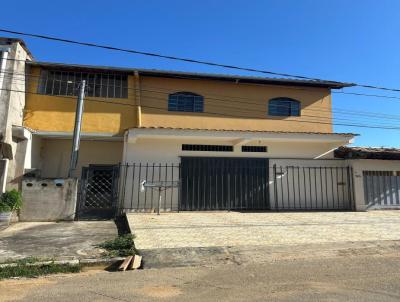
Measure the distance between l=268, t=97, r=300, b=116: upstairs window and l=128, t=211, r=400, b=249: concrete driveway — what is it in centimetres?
572

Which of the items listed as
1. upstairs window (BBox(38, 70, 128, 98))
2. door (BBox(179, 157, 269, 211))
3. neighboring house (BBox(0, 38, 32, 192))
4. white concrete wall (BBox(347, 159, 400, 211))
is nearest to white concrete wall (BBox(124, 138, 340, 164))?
door (BBox(179, 157, 269, 211))

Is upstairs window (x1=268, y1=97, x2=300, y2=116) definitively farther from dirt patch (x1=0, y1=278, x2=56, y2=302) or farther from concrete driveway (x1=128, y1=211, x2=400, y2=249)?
dirt patch (x1=0, y1=278, x2=56, y2=302)

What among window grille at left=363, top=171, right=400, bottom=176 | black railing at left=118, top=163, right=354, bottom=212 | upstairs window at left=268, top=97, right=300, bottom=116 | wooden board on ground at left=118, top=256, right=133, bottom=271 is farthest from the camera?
upstairs window at left=268, top=97, right=300, bottom=116

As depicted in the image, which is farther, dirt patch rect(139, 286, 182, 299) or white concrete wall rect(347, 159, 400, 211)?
white concrete wall rect(347, 159, 400, 211)

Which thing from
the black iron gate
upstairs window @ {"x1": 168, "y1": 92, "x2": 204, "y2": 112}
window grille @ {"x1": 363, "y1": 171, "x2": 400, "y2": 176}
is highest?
upstairs window @ {"x1": 168, "y1": 92, "x2": 204, "y2": 112}

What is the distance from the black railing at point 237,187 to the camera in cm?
1384

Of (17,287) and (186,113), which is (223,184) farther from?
(17,287)

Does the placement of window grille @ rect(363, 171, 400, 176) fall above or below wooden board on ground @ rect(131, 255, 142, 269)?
above

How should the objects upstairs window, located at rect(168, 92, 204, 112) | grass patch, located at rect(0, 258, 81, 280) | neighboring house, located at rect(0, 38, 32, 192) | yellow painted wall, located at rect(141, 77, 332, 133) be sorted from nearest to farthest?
grass patch, located at rect(0, 258, 81, 280) < neighboring house, located at rect(0, 38, 32, 192) < yellow painted wall, located at rect(141, 77, 332, 133) < upstairs window, located at rect(168, 92, 204, 112)

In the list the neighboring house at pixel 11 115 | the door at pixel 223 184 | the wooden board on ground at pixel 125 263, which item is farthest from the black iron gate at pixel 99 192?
the wooden board on ground at pixel 125 263

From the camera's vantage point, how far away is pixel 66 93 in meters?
14.8

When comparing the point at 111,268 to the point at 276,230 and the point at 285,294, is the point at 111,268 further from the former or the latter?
the point at 276,230

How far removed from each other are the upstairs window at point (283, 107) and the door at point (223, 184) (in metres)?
2.71

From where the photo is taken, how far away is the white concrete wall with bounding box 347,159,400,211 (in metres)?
14.2
